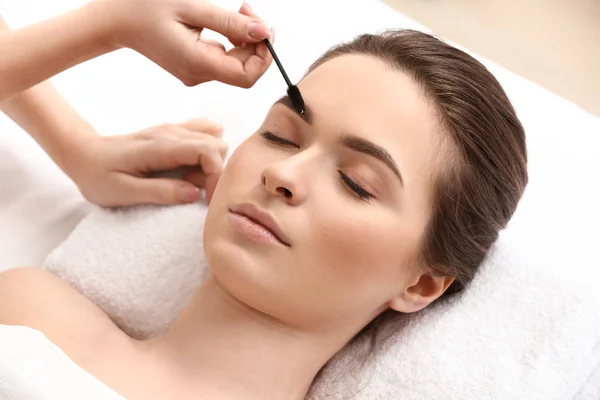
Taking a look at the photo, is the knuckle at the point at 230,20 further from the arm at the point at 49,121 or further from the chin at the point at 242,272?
the arm at the point at 49,121

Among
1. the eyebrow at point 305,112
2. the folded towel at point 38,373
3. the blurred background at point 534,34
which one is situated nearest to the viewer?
the folded towel at point 38,373

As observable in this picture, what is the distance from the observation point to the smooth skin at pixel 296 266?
37.5 inches

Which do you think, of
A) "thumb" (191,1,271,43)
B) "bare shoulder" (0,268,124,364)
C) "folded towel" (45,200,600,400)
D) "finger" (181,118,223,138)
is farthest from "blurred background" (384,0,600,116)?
"bare shoulder" (0,268,124,364)

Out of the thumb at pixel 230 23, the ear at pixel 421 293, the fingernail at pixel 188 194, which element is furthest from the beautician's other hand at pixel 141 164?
the ear at pixel 421 293

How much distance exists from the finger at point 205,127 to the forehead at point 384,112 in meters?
0.41

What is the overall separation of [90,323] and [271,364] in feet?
1.05

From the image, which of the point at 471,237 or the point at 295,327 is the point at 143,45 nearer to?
the point at 295,327

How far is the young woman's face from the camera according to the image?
0.95 meters

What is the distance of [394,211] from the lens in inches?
38.6

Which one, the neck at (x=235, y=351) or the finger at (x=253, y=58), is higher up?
the finger at (x=253, y=58)

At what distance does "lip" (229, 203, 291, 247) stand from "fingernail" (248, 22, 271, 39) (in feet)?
0.89

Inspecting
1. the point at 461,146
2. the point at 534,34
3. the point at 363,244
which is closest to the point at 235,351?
the point at 363,244

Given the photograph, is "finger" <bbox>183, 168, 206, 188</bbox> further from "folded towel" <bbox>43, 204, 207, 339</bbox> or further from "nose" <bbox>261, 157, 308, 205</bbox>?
"nose" <bbox>261, 157, 308, 205</bbox>

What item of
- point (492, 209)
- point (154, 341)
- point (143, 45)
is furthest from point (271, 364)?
point (143, 45)
